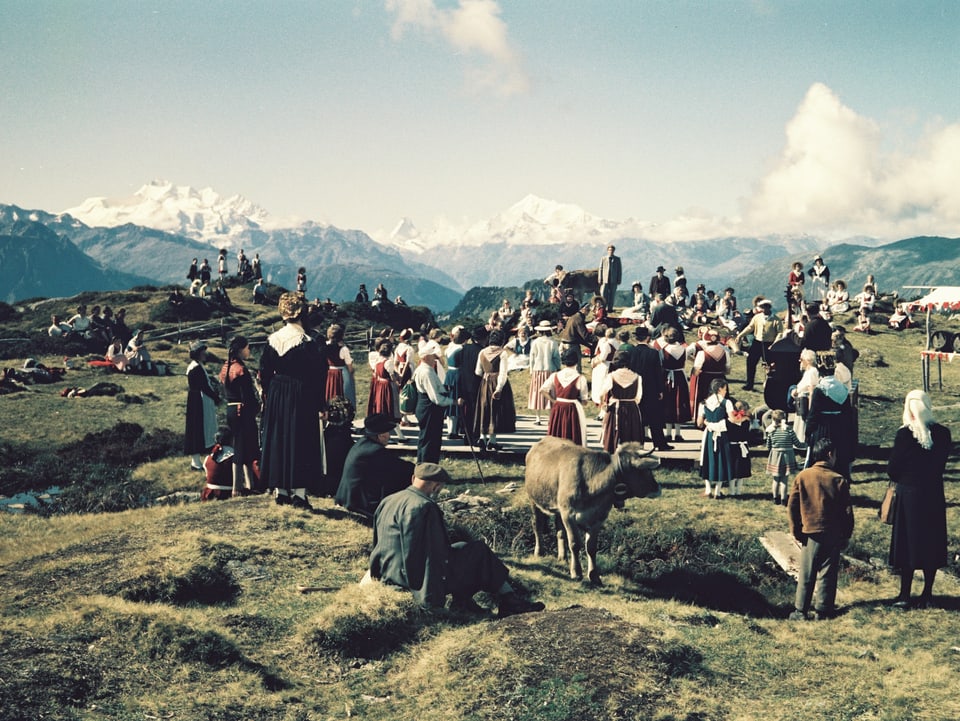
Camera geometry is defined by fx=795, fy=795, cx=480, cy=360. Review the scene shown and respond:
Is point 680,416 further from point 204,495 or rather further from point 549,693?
point 549,693

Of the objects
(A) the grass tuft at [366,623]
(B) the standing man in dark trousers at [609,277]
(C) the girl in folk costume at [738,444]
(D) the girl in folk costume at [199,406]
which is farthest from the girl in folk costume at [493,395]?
(B) the standing man in dark trousers at [609,277]

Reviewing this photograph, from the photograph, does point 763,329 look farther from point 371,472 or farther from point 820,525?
point 371,472

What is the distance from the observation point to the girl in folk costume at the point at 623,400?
1295 cm

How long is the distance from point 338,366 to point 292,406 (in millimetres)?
4588

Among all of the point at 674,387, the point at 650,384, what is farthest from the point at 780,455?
the point at 674,387

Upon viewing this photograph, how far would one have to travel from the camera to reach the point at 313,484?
1162 centimetres

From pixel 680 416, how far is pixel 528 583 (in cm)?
808

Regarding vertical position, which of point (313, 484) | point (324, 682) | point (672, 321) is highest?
point (672, 321)

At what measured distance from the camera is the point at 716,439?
12539 mm

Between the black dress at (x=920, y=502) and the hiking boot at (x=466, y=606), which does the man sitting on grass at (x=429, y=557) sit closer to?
the hiking boot at (x=466, y=606)

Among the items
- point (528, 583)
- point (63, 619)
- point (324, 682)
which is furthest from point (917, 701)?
point (63, 619)

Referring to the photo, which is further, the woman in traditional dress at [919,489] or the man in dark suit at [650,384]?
the man in dark suit at [650,384]

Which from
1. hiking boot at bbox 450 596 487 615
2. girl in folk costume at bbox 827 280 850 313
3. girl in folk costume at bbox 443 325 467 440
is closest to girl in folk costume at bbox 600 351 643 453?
girl in folk costume at bbox 443 325 467 440

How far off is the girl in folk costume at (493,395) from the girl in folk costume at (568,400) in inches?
98.1
